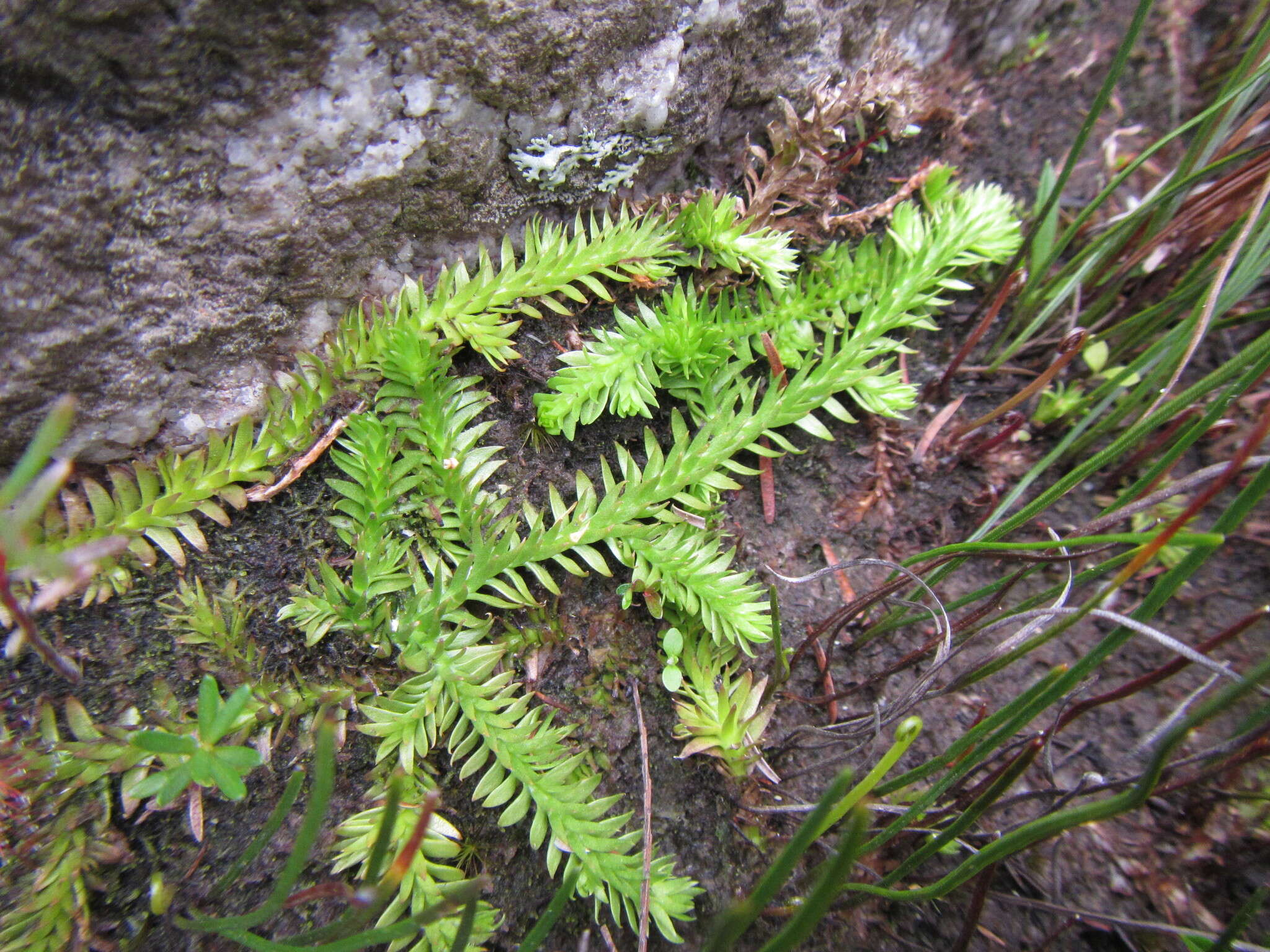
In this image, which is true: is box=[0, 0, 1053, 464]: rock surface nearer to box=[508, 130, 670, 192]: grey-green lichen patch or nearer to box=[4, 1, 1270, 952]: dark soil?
box=[508, 130, 670, 192]: grey-green lichen patch

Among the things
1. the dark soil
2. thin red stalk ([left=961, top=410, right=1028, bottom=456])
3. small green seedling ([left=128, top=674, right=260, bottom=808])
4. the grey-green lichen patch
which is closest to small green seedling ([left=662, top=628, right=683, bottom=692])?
the dark soil

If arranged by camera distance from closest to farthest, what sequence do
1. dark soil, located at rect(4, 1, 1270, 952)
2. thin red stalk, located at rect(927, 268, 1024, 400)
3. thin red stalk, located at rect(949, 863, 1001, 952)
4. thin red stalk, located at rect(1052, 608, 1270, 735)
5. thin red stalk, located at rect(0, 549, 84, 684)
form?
thin red stalk, located at rect(0, 549, 84, 684) → thin red stalk, located at rect(1052, 608, 1270, 735) → thin red stalk, located at rect(949, 863, 1001, 952) → dark soil, located at rect(4, 1, 1270, 952) → thin red stalk, located at rect(927, 268, 1024, 400)

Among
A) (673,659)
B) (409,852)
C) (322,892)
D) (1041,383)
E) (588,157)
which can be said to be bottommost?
(322,892)

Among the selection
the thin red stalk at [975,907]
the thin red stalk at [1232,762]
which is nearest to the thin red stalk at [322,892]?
the thin red stalk at [975,907]

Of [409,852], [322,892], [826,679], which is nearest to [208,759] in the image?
[322,892]

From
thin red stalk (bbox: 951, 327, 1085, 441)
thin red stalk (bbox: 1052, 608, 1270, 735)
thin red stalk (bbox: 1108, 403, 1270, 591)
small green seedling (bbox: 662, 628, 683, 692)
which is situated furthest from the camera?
thin red stalk (bbox: 951, 327, 1085, 441)

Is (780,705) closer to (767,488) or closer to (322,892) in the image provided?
(767,488)

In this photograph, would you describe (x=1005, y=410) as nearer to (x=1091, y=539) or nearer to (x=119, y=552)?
(x=1091, y=539)

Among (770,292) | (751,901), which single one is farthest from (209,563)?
(770,292)
